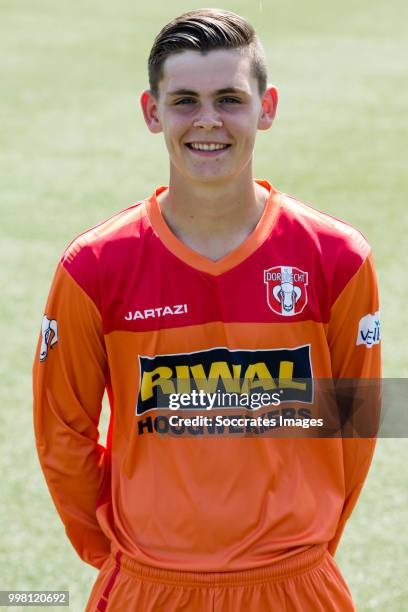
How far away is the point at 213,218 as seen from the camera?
2.75 m

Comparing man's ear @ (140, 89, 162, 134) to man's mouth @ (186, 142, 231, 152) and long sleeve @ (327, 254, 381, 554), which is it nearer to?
man's mouth @ (186, 142, 231, 152)

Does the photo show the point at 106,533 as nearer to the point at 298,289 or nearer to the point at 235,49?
the point at 298,289

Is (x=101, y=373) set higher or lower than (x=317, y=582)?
higher

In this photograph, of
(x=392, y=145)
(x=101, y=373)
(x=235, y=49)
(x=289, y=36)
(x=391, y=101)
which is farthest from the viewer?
(x=289, y=36)

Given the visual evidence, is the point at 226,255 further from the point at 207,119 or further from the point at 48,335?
the point at 48,335

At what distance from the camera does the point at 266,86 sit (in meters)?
2.80

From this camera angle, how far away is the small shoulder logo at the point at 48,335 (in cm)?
280

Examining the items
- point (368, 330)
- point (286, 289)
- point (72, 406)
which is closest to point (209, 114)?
point (286, 289)

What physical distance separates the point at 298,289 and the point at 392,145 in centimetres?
708

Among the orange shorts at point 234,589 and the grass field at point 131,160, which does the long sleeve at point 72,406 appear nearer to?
the orange shorts at point 234,589

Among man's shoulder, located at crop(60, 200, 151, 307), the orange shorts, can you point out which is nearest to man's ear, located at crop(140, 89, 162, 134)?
man's shoulder, located at crop(60, 200, 151, 307)

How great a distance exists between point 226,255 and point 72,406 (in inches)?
21.0

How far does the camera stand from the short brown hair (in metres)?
2.66

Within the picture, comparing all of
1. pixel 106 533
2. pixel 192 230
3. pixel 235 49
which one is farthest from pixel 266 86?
pixel 106 533
